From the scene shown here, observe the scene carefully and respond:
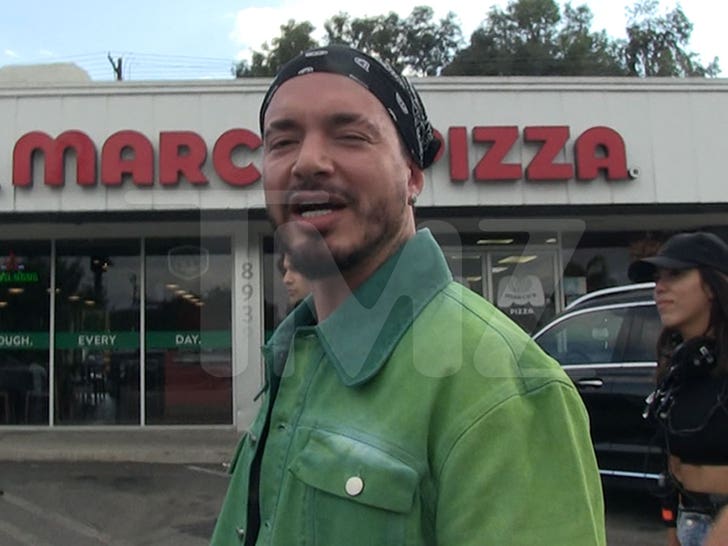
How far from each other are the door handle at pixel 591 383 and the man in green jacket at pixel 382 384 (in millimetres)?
5535

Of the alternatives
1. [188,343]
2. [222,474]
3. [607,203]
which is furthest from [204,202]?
[607,203]

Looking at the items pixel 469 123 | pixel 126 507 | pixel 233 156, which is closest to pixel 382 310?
pixel 126 507

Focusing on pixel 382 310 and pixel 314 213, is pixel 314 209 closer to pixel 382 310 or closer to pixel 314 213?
pixel 314 213

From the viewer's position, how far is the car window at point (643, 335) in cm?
654

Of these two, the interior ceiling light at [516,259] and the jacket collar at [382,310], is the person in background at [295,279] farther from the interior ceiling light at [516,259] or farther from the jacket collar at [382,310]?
the interior ceiling light at [516,259]

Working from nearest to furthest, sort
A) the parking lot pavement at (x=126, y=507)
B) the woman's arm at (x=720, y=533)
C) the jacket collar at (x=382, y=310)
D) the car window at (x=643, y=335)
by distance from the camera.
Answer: the jacket collar at (x=382, y=310) < the woman's arm at (x=720, y=533) < the parking lot pavement at (x=126, y=507) < the car window at (x=643, y=335)

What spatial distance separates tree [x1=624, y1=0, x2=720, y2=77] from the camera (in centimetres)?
5281

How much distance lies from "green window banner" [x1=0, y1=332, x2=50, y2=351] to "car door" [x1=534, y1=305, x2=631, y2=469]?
8289 millimetres

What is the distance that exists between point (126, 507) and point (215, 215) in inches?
186

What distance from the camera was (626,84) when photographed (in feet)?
35.2

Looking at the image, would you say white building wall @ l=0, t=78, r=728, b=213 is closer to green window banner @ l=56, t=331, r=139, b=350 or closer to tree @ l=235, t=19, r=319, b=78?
green window banner @ l=56, t=331, r=139, b=350

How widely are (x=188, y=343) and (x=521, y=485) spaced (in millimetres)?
11239

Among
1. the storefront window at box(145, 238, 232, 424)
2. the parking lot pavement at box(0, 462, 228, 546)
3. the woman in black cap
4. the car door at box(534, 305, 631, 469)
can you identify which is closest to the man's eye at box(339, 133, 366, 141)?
the woman in black cap

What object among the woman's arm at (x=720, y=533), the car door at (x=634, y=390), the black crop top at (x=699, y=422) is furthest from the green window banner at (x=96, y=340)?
the woman's arm at (x=720, y=533)
